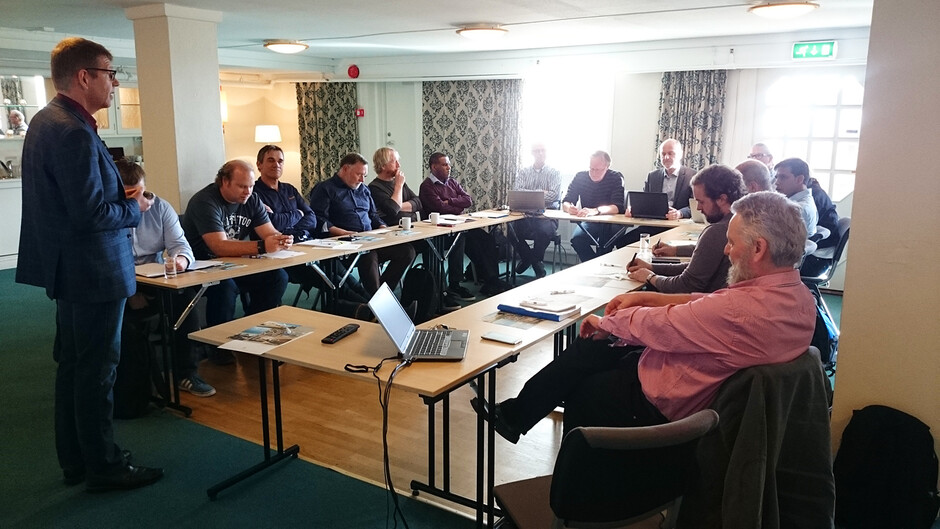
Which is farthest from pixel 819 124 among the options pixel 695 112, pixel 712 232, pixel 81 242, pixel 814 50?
pixel 81 242

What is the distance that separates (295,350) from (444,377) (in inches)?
22.6

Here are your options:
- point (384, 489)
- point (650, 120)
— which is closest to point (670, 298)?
point (384, 489)

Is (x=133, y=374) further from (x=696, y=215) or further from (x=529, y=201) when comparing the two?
(x=696, y=215)

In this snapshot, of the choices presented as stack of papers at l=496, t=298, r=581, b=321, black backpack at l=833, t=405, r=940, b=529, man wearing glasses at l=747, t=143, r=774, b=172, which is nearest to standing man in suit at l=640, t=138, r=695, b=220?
man wearing glasses at l=747, t=143, r=774, b=172

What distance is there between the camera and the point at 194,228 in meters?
4.11

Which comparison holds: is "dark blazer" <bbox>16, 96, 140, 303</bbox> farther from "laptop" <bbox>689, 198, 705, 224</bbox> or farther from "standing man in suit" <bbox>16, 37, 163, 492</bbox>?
"laptop" <bbox>689, 198, 705, 224</bbox>

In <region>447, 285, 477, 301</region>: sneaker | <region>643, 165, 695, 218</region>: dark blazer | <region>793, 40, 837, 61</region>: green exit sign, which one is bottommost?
<region>447, 285, 477, 301</region>: sneaker

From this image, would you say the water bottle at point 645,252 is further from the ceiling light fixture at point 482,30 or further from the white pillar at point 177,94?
the white pillar at point 177,94

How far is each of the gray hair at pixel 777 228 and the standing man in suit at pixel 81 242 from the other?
217 cm

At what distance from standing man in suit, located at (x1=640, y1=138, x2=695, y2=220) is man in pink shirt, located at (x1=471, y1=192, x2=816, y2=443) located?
4.09 m

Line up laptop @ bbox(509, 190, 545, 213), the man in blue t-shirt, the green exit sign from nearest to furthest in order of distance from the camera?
the man in blue t-shirt, the green exit sign, laptop @ bbox(509, 190, 545, 213)

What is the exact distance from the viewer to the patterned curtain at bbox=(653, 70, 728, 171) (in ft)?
21.4

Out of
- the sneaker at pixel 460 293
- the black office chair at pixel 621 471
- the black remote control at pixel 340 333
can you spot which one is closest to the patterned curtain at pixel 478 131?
the sneaker at pixel 460 293

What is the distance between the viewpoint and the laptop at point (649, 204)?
5848mm
